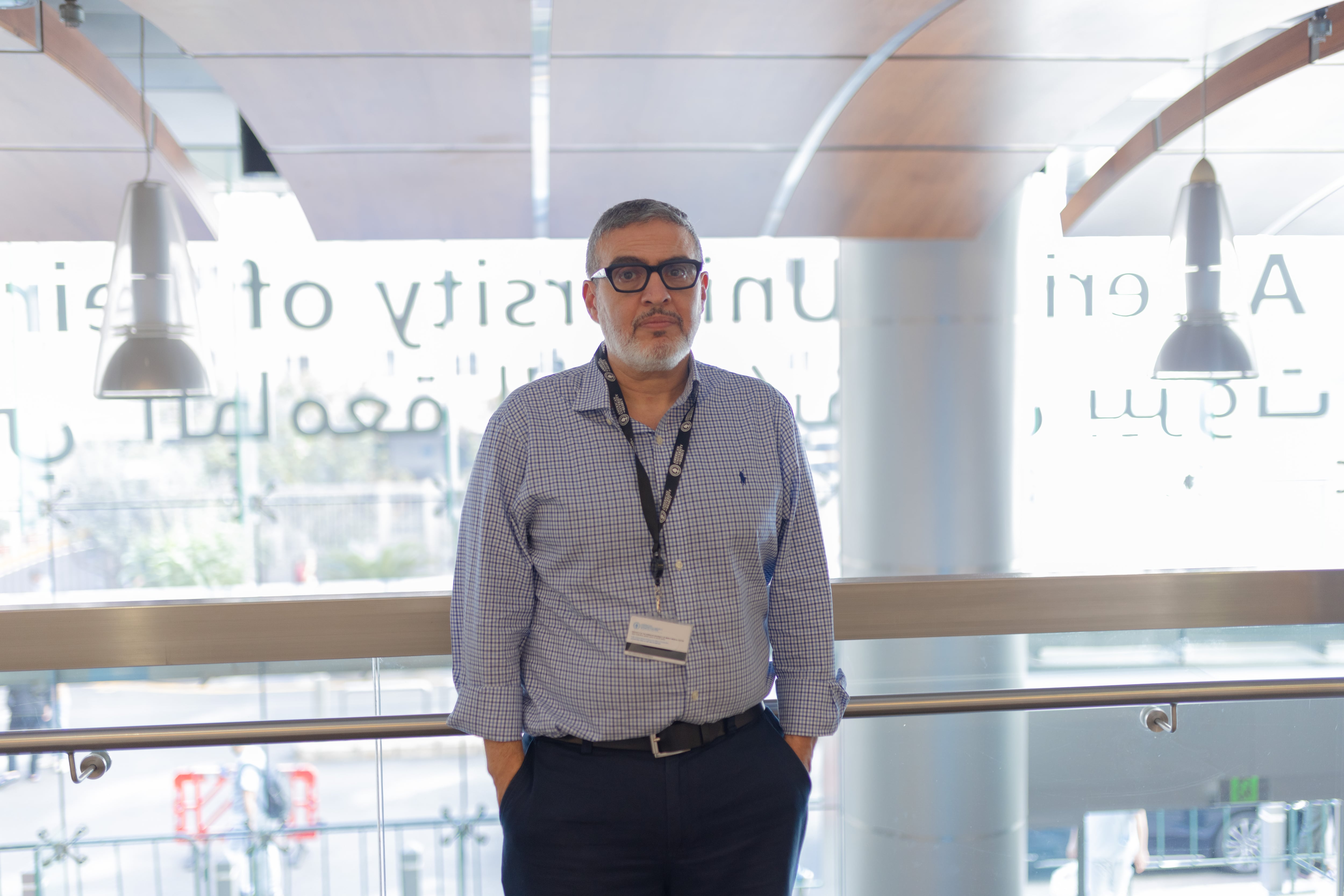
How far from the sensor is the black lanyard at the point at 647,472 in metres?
1.39

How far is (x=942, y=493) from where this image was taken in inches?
199

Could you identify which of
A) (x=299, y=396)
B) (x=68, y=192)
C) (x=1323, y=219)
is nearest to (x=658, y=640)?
(x=68, y=192)

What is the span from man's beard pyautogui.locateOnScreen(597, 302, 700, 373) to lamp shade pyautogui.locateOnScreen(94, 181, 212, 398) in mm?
2597

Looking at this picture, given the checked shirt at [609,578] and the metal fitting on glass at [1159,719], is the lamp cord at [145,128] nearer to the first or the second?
the checked shirt at [609,578]

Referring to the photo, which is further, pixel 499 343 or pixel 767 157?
pixel 499 343

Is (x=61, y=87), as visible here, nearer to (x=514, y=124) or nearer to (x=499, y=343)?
(x=514, y=124)

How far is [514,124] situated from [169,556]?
5.05 m

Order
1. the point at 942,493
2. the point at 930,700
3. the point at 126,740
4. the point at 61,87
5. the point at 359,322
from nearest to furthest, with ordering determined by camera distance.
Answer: the point at 126,740
the point at 930,700
the point at 61,87
the point at 942,493
the point at 359,322

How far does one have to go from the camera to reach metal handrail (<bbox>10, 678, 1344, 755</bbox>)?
153 cm

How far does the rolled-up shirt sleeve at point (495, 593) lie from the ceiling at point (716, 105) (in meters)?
2.36

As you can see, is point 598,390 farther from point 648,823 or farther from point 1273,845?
point 1273,845

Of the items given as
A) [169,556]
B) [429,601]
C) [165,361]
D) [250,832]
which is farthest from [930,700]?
[169,556]

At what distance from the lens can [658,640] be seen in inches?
53.2

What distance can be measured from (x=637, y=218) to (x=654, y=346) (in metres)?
0.18
